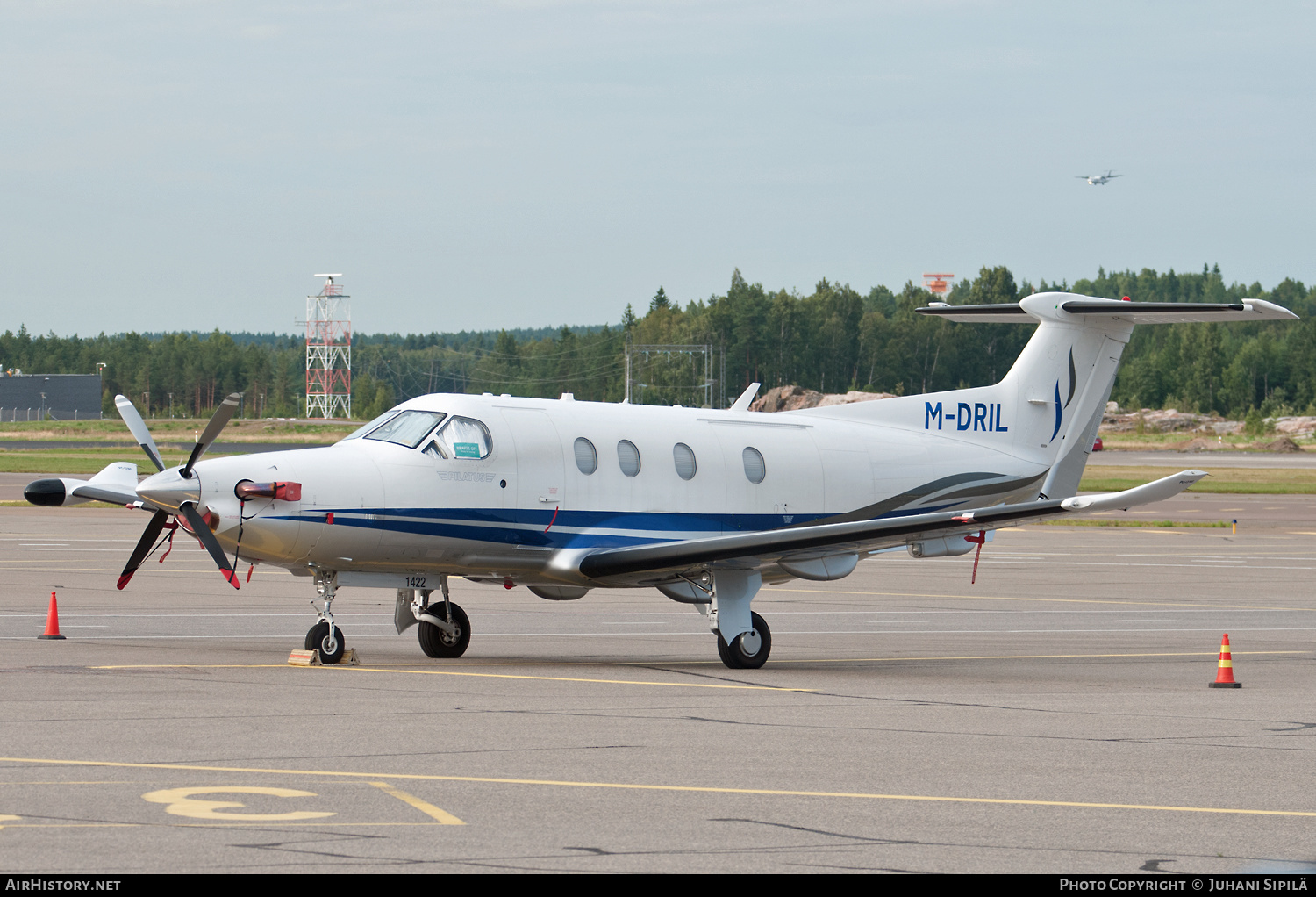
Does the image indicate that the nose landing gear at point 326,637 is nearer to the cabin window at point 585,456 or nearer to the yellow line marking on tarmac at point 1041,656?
the cabin window at point 585,456

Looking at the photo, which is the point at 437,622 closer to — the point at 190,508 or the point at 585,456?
the point at 585,456

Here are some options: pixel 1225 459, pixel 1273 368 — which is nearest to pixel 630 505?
pixel 1225 459

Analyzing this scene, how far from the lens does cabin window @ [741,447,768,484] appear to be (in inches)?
758

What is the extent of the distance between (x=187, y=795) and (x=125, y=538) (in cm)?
2985

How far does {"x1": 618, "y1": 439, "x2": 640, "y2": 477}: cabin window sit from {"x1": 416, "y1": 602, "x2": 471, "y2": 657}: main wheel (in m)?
2.62

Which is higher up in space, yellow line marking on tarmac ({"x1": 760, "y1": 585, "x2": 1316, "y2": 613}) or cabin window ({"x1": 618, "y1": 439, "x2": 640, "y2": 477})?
cabin window ({"x1": 618, "y1": 439, "x2": 640, "y2": 477})

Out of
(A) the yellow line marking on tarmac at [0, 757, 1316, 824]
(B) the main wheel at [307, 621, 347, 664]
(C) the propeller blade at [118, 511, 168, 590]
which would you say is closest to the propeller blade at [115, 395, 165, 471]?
(C) the propeller blade at [118, 511, 168, 590]

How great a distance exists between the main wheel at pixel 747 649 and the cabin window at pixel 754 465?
2.30 meters

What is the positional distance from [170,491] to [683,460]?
6314mm

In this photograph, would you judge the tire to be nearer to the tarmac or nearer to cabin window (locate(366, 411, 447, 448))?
the tarmac

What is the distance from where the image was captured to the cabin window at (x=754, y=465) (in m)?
19.3

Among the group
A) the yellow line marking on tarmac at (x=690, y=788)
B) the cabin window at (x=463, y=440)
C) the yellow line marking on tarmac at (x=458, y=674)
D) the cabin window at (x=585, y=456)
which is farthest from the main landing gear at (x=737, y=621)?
the yellow line marking on tarmac at (x=690, y=788)

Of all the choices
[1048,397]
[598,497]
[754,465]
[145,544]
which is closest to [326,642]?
[145,544]

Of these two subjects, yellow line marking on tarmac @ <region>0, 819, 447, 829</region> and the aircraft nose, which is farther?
the aircraft nose
